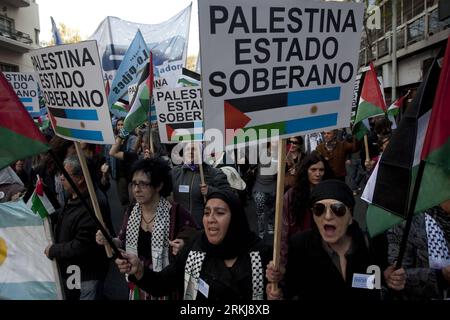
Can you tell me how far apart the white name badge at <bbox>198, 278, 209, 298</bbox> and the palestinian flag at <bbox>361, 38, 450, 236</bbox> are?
3.19 feet

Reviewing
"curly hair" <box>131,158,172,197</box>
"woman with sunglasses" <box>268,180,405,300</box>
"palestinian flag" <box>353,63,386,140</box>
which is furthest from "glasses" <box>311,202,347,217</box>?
"palestinian flag" <box>353,63,386,140</box>

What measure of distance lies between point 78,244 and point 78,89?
3.64ft

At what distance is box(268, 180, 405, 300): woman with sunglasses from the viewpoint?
7.32 ft

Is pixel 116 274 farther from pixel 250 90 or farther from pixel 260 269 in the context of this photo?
pixel 250 90

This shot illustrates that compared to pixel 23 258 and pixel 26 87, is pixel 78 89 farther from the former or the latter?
A: pixel 26 87

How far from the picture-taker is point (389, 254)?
98.0 inches

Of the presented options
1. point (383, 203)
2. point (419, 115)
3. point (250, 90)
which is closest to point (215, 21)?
point (250, 90)

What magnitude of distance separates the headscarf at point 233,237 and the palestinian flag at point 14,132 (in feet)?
3.41

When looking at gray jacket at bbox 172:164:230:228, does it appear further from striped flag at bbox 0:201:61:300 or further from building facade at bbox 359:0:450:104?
building facade at bbox 359:0:450:104

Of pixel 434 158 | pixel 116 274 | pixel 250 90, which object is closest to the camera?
pixel 434 158

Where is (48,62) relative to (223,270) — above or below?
above

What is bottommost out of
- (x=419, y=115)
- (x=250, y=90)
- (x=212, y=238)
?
(x=212, y=238)

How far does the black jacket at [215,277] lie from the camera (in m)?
2.22

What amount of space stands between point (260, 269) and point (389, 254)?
0.86 meters
